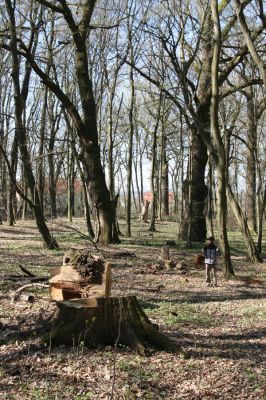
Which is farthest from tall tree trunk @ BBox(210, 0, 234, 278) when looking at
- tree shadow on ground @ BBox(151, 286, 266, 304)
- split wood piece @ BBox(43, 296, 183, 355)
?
split wood piece @ BBox(43, 296, 183, 355)

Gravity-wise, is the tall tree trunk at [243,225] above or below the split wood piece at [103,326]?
above

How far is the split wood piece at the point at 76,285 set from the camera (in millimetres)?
7266

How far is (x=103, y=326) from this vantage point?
5.99m

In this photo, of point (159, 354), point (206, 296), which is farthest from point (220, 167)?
point (159, 354)

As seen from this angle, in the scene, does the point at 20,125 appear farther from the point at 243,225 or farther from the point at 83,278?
the point at 83,278

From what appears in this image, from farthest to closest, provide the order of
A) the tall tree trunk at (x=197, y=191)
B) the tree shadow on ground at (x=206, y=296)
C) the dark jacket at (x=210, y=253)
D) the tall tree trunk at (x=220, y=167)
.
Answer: the tall tree trunk at (x=197, y=191) < the tall tree trunk at (x=220, y=167) < the dark jacket at (x=210, y=253) < the tree shadow on ground at (x=206, y=296)

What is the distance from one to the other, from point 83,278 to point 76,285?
0.49ft

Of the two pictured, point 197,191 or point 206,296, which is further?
point 197,191

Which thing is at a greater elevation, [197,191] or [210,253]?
[197,191]

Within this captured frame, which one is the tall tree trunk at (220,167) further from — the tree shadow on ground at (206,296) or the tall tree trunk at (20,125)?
the tall tree trunk at (20,125)

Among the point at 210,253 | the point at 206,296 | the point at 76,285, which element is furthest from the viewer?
the point at 210,253

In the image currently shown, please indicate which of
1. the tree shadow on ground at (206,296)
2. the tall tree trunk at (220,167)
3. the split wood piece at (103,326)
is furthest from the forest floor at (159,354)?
the tall tree trunk at (220,167)

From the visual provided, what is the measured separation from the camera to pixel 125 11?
20578mm

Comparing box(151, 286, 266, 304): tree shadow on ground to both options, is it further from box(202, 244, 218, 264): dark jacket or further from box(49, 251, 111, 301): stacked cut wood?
box(49, 251, 111, 301): stacked cut wood
